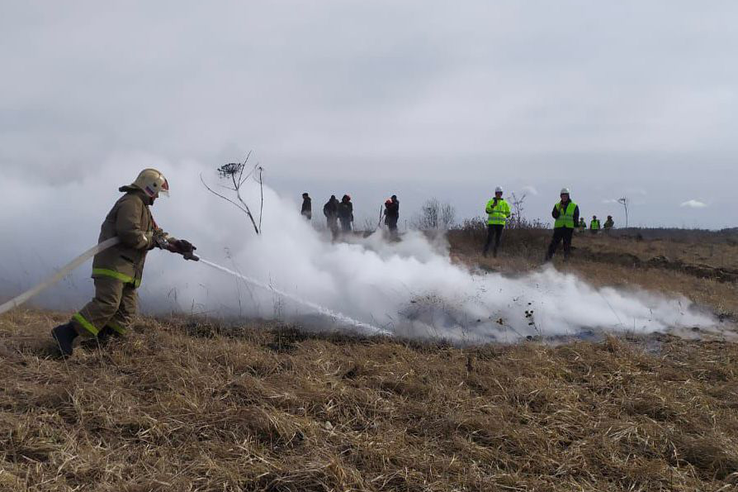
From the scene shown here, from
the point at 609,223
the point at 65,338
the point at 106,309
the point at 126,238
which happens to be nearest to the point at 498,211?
the point at 126,238

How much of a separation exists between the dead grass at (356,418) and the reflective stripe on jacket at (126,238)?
0.70 metres

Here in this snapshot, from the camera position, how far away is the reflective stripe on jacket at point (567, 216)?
12.3 metres

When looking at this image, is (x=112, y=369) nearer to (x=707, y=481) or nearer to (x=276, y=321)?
(x=276, y=321)

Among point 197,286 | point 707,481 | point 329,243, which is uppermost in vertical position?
point 329,243

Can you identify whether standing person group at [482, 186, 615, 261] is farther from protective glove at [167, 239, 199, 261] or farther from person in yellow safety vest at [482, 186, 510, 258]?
protective glove at [167, 239, 199, 261]

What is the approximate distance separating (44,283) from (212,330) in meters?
1.66

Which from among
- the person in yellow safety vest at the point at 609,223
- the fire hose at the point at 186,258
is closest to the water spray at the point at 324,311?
the fire hose at the point at 186,258

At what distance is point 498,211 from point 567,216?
4.97 feet

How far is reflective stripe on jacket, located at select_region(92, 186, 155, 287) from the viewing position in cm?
496

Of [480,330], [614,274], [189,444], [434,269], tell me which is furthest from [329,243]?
[614,274]

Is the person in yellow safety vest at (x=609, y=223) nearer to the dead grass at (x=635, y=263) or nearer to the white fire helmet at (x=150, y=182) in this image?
the dead grass at (x=635, y=263)

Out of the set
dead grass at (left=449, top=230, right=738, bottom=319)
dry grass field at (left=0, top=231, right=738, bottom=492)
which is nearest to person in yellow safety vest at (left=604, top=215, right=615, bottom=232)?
dead grass at (left=449, top=230, right=738, bottom=319)

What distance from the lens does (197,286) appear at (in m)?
7.77

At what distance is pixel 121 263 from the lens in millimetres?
5012
